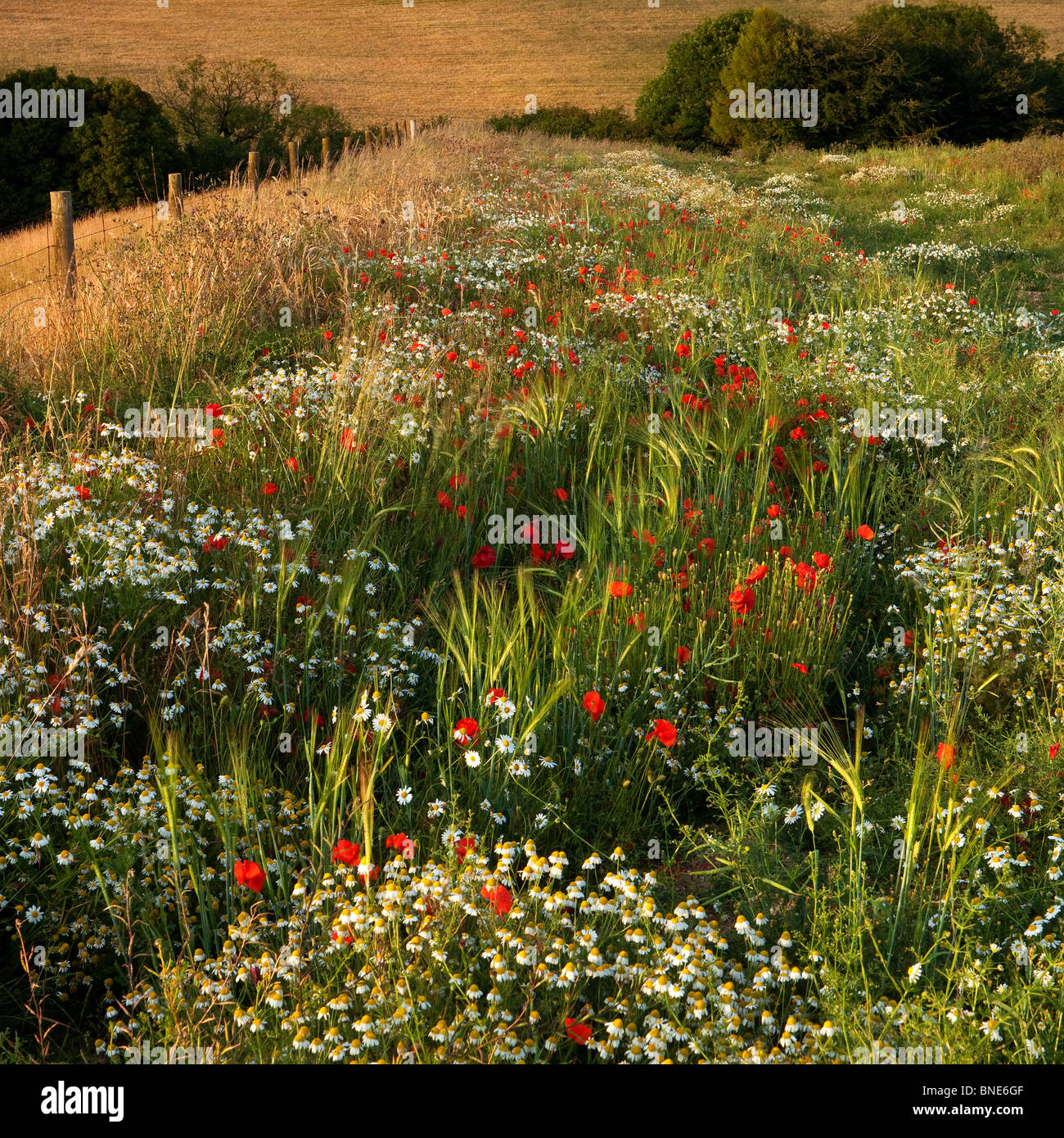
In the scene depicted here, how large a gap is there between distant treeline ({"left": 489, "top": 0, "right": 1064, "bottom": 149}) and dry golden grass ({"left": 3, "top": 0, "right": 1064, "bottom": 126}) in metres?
9.55

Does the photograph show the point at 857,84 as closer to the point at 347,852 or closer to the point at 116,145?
the point at 116,145

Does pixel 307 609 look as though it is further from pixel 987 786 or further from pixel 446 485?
pixel 987 786

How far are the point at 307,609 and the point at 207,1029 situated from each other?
5.87 ft

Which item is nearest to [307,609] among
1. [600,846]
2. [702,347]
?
[600,846]

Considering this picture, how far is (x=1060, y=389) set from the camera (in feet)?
20.8

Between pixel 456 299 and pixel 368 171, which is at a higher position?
pixel 368 171

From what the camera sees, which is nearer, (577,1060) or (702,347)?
(577,1060)

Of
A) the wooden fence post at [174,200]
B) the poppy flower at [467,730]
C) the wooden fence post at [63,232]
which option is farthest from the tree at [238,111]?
the poppy flower at [467,730]

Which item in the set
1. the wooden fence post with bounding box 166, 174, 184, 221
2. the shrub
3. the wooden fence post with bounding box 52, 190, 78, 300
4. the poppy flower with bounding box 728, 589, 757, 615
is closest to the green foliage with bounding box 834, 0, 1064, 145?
the shrub

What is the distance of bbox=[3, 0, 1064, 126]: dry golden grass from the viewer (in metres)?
44.4

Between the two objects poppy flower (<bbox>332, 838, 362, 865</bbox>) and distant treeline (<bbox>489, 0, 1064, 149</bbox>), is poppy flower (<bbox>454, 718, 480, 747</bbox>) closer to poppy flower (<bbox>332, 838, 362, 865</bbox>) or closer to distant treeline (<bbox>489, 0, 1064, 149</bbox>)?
poppy flower (<bbox>332, 838, 362, 865</bbox>)

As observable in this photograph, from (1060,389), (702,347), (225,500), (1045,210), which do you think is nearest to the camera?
(225,500)

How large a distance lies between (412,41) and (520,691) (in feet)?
202

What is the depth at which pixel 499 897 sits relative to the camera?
2.20 m
